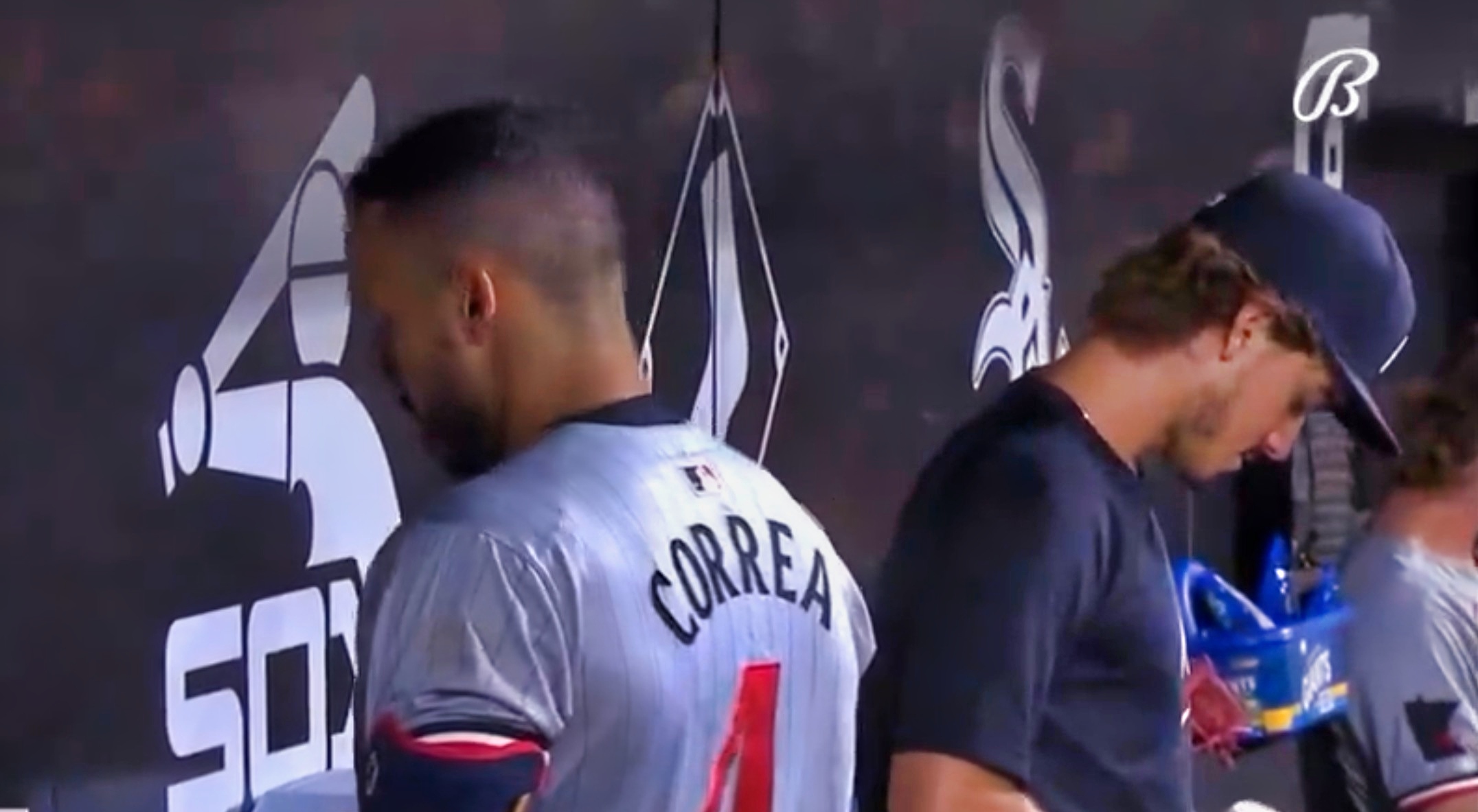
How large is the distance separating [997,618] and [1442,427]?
1419 mm

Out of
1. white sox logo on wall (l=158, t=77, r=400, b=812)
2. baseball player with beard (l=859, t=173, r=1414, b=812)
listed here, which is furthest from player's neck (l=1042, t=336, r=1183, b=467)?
white sox logo on wall (l=158, t=77, r=400, b=812)

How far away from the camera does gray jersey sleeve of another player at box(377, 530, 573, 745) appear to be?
1613 millimetres

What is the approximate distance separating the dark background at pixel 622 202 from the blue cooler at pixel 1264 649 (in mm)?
506

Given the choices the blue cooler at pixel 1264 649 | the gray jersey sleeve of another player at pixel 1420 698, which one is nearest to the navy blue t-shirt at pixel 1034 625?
the gray jersey sleeve of another player at pixel 1420 698

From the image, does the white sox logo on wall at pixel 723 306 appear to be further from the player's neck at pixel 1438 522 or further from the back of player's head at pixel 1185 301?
the back of player's head at pixel 1185 301

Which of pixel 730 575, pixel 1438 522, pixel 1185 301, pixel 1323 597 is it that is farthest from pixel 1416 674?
pixel 730 575

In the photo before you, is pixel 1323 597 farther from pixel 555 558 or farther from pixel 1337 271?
pixel 555 558

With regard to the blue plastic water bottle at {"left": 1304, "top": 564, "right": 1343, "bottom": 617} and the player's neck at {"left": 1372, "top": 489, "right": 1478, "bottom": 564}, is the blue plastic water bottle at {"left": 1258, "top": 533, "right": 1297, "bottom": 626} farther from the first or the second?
the player's neck at {"left": 1372, "top": 489, "right": 1478, "bottom": 564}

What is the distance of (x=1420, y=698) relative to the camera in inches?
121

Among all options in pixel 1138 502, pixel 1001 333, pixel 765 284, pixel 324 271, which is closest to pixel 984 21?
pixel 1001 333

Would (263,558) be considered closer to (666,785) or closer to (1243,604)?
(666,785)

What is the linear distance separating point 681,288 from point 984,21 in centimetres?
102

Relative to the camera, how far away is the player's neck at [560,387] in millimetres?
1770

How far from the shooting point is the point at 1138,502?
2205mm
